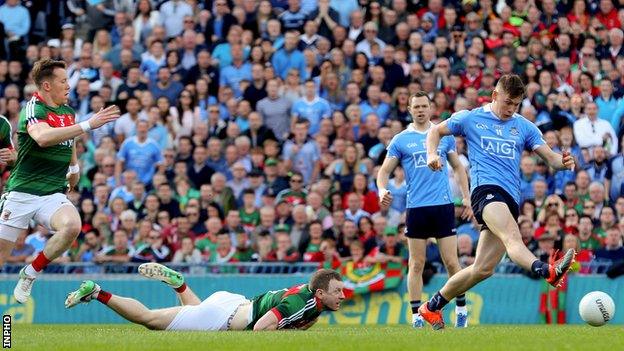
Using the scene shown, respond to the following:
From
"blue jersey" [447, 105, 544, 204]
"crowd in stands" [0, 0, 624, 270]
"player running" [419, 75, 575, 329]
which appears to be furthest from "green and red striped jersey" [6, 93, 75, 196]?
"crowd in stands" [0, 0, 624, 270]

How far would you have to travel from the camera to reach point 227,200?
24.0 metres

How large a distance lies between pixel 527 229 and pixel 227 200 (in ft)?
17.1

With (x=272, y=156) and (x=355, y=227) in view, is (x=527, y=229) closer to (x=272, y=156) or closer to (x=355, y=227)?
(x=355, y=227)

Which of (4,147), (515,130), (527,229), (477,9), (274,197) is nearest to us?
(515,130)

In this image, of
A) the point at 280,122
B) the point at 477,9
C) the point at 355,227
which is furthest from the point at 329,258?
the point at 477,9

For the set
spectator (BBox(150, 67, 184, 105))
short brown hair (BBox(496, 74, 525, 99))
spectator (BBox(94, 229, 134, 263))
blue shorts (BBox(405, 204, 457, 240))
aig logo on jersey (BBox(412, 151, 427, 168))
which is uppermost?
short brown hair (BBox(496, 74, 525, 99))

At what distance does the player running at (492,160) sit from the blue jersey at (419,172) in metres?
2.14

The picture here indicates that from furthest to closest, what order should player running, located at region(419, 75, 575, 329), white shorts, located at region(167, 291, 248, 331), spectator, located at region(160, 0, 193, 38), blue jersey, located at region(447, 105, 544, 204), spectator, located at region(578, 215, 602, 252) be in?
spectator, located at region(160, 0, 193, 38), spectator, located at region(578, 215, 602, 252), white shorts, located at region(167, 291, 248, 331), blue jersey, located at region(447, 105, 544, 204), player running, located at region(419, 75, 575, 329)

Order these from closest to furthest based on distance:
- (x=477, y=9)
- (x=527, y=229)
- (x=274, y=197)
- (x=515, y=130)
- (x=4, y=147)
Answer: (x=515, y=130) < (x=4, y=147) < (x=527, y=229) < (x=274, y=197) < (x=477, y=9)

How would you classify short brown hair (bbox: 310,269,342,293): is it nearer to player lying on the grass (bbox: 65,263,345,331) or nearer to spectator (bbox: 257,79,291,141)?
player lying on the grass (bbox: 65,263,345,331)

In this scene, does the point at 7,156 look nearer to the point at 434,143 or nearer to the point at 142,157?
the point at 434,143

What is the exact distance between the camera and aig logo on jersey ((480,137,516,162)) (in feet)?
48.3

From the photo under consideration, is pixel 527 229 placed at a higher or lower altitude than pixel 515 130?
lower

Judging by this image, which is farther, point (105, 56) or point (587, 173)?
point (105, 56)
